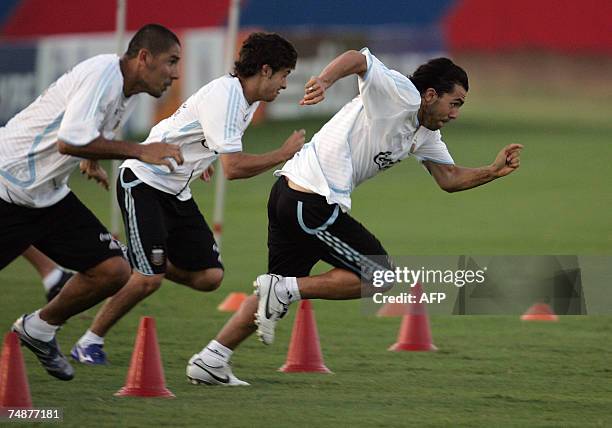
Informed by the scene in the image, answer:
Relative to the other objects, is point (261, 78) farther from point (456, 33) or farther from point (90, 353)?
point (456, 33)

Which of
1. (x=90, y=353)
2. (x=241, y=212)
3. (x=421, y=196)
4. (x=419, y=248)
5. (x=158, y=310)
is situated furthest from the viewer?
(x=421, y=196)

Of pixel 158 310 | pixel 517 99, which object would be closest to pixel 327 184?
pixel 158 310

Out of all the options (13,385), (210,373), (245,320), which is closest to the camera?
(13,385)

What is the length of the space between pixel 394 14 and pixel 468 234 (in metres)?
20.5

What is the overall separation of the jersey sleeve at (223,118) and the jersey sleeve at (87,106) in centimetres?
74

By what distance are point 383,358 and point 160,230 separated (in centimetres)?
183

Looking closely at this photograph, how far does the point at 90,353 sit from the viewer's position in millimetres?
8961

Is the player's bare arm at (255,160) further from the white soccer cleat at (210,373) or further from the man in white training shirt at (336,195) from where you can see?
the white soccer cleat at (210,373)

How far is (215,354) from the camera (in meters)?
8.25

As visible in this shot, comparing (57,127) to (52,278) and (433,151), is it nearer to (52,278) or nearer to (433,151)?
(433,151)

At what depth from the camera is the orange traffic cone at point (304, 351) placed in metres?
8.87

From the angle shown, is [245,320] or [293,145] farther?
[245,320]

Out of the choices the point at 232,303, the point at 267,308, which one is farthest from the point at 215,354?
the point at 232,303

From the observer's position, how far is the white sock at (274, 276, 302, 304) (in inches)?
322
